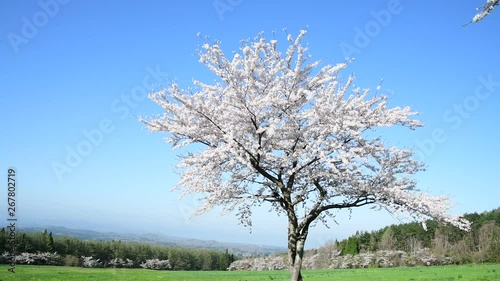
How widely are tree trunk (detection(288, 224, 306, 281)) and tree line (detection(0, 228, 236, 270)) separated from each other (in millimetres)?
63328

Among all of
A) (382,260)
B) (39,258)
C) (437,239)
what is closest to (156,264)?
(39,258)

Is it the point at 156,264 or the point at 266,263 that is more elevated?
the point at 266,263

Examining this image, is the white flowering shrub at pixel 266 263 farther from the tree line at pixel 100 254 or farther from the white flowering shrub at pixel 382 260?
the tree line at pixel 100 254

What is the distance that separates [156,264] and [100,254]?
14674 millimetres

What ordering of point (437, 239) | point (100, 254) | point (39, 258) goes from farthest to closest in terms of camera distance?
point (100, 254) < point (437, 239) < point (39, 258)

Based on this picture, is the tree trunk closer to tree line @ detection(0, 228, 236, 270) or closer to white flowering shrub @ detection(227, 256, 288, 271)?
tree line @ detection(0, 228, 236, 270)

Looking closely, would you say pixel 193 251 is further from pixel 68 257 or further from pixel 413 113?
pixel 413 113

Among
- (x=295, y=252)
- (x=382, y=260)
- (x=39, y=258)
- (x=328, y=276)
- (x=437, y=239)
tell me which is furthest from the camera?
(x=437, y=239)

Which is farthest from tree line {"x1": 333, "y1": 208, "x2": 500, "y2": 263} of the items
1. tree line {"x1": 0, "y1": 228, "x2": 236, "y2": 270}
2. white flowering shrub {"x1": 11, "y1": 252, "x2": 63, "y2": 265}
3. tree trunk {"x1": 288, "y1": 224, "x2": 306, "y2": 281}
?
tree trunk {"x1": 288, "y1": 224, "x2": 306, "y2": 281}

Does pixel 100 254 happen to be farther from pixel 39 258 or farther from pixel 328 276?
pixel 328 276

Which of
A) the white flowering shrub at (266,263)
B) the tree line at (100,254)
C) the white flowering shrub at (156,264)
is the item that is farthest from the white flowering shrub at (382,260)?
the tree line at (100,254)

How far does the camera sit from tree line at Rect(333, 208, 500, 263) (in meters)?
79.4

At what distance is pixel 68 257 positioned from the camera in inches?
3310

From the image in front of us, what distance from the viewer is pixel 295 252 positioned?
1562 cm
